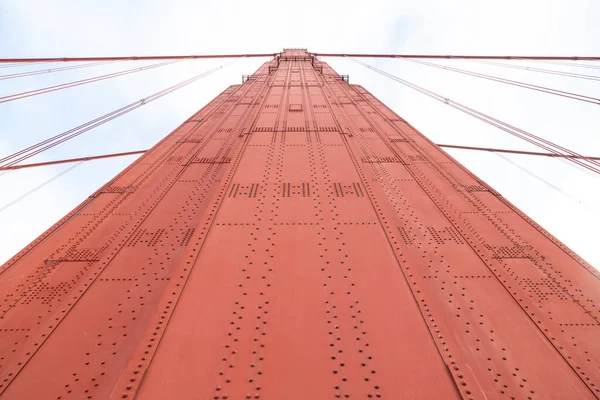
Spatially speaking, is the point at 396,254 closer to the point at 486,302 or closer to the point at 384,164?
the point at 486,302

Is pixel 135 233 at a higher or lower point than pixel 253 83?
lower

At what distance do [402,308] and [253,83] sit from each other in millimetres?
19425

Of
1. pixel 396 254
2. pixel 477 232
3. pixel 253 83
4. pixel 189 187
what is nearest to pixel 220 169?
pixel 189 187

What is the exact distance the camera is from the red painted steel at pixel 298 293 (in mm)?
2962

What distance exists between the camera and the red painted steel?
2962 millimetres

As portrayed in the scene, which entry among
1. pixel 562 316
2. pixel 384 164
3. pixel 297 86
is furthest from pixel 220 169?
pixel 297 86

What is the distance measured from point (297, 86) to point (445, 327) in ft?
48.2

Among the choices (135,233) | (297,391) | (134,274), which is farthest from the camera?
(135,233)

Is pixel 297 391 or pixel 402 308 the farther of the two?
pixel 402 308

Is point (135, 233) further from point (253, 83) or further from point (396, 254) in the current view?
point (253, 83)

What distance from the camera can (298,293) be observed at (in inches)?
147

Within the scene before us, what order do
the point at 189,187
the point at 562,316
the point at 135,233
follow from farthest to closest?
the point at 189,187 → the point at 135,233 → the point at 562,316

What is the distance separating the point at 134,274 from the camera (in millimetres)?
5129

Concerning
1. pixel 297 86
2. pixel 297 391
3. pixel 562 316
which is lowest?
pixel 562 316
